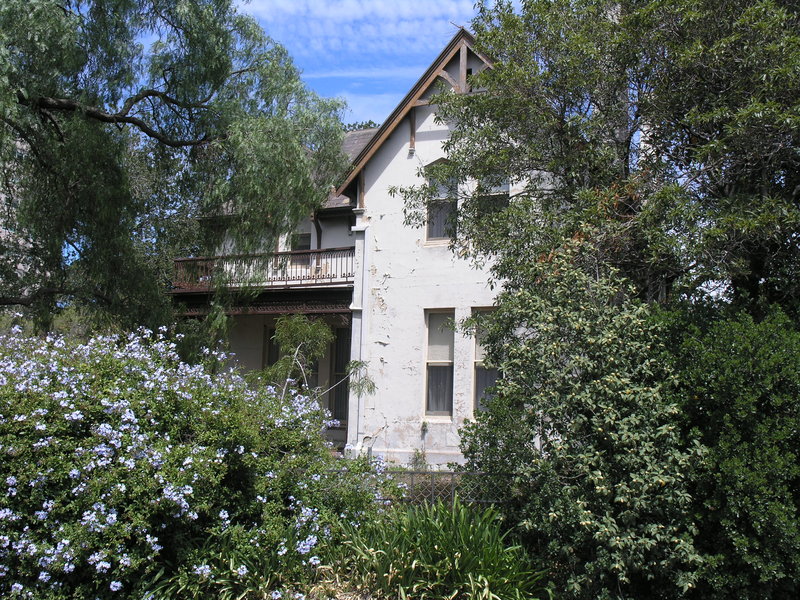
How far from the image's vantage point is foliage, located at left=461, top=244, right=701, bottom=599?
19.6 feet

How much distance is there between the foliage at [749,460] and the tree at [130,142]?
27.3ft

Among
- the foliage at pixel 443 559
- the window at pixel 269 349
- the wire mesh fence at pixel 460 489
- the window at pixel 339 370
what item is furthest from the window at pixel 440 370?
the foliage at pixel 443 559

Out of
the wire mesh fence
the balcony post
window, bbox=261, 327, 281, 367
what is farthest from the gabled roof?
the wire mesh fence

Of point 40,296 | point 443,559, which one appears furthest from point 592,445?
point 40,296

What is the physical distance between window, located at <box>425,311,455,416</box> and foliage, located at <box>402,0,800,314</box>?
7166 millimetres

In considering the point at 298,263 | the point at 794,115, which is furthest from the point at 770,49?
the point at 298,263

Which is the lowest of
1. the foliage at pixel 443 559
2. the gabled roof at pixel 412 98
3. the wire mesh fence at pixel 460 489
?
the foliage at pixel 443 559

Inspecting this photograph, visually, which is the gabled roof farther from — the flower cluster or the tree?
the flower cluster

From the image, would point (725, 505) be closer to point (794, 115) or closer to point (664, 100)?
point (794, 115)

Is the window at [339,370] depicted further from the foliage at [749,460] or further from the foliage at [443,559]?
the foliage at [749,460]

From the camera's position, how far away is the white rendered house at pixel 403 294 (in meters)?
16.0

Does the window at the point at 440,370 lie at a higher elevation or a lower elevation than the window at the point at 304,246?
lower

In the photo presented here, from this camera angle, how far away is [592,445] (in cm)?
623

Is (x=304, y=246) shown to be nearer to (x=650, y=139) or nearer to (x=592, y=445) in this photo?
(x=650, y=139)
